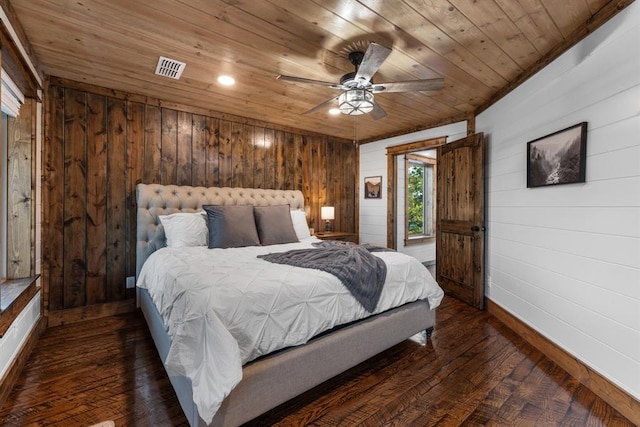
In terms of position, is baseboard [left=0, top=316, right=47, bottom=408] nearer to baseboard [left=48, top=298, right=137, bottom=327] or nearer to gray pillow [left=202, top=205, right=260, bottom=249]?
baseboard [left=48, top=298, right=137, bottom=327]

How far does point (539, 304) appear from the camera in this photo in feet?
8.60

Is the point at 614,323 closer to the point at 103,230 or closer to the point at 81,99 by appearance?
the point at 103,230

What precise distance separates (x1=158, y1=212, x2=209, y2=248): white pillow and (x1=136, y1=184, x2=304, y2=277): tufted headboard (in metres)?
0.14

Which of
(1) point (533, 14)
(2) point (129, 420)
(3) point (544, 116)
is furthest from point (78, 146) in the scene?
(3) point (544, 116)

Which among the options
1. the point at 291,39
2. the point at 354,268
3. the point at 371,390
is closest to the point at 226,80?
the point at 291,39

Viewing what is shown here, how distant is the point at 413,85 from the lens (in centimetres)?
237

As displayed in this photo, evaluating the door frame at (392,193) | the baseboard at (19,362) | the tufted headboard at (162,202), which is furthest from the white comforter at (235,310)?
the door frame at (392,193)

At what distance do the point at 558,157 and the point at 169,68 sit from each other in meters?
3.34

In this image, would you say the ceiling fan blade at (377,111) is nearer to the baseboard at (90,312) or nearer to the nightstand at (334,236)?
the nightstand at (334,236)

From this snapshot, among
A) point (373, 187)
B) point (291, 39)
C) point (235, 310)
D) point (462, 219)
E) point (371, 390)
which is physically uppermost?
point (291, 39)

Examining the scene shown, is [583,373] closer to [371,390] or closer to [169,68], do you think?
[371,390]

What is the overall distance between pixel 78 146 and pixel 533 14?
4.07 m

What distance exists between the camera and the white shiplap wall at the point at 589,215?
1.77 meters

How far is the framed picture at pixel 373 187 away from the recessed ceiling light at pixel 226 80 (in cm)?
305
